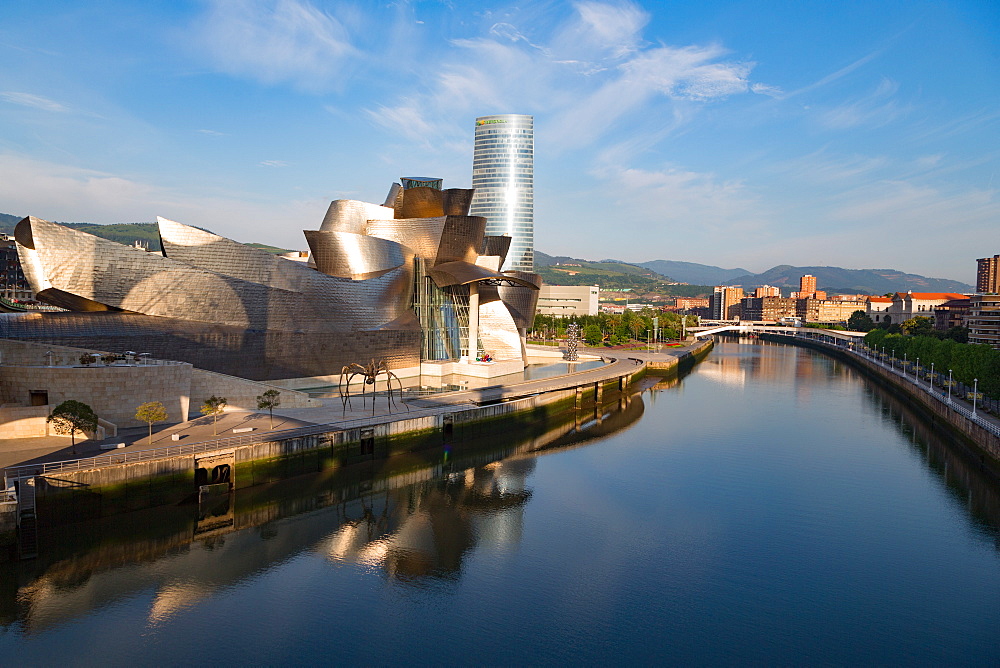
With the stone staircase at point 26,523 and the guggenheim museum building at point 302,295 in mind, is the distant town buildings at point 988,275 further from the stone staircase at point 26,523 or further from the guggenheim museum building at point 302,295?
the stone staircase at point 26,523

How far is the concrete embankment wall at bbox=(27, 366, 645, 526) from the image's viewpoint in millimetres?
18062

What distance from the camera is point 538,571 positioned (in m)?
16.7

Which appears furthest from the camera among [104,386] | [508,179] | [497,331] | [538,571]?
[508,179]

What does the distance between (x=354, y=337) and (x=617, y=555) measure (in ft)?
74.0

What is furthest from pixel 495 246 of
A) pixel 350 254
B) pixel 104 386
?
pixel 104 386

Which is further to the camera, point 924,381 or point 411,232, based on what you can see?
point 924,381

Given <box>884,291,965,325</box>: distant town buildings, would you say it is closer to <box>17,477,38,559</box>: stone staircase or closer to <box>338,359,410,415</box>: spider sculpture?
<box>338,359,410,415</box>: spider sculpture

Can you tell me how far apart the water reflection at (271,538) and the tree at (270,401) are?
3.74 metres

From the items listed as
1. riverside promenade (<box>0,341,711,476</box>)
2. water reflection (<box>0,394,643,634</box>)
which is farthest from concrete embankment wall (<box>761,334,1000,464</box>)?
riverside promenade (<box>0,341,711,476</box>)

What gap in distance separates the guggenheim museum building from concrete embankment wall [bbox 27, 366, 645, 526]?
8630mm

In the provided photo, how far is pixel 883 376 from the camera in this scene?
60750 millimetres

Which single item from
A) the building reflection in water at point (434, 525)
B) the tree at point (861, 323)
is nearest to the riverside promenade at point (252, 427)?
the building reflection in water at point (434, 525)

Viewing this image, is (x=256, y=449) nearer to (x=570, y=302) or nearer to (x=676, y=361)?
(x=676, y=361)

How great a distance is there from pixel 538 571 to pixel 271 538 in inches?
304
